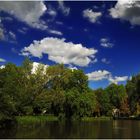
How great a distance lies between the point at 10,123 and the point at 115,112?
57.8m

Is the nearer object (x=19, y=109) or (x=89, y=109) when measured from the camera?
(x=19, y=109)

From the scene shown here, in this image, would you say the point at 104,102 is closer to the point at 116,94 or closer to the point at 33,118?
the point at 116,94

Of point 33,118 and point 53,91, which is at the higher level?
point 53,91

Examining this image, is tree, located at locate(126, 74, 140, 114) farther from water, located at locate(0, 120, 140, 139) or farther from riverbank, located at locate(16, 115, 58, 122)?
water, located at locate(0, 120, 140, 139)

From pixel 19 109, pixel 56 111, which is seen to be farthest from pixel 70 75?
pixel 19 109

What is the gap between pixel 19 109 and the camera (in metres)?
51.0

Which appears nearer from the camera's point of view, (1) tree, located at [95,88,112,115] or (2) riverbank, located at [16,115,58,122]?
(2) riverbank, located at [16,115,58,122]

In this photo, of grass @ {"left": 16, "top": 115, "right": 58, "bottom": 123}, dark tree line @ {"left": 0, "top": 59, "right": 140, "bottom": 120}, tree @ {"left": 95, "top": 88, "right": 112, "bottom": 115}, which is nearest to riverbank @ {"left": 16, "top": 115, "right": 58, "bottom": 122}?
grass @ {"left": 16, "top": 115, "right": 58, "bottom": 123}

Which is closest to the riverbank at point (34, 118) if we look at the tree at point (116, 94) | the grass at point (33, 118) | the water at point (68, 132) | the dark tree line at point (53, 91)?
→ the grass at point (33, 118)

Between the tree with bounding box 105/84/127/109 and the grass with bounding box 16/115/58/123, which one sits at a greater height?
the tree with bounding box 105/84/127/109

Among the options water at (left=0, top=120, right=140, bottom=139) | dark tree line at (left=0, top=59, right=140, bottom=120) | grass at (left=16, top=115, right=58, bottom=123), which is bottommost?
water at (left=0, top=120, right=140, bottom=139)

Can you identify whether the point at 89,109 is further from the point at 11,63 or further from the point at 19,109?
the point at 19,109

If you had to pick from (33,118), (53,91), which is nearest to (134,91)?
(53,91)

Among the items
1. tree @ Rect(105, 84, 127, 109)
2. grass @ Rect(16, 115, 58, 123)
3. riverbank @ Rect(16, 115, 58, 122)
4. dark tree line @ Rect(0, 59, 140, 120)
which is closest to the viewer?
grass @ Rect(16, 115, 58, 123)
